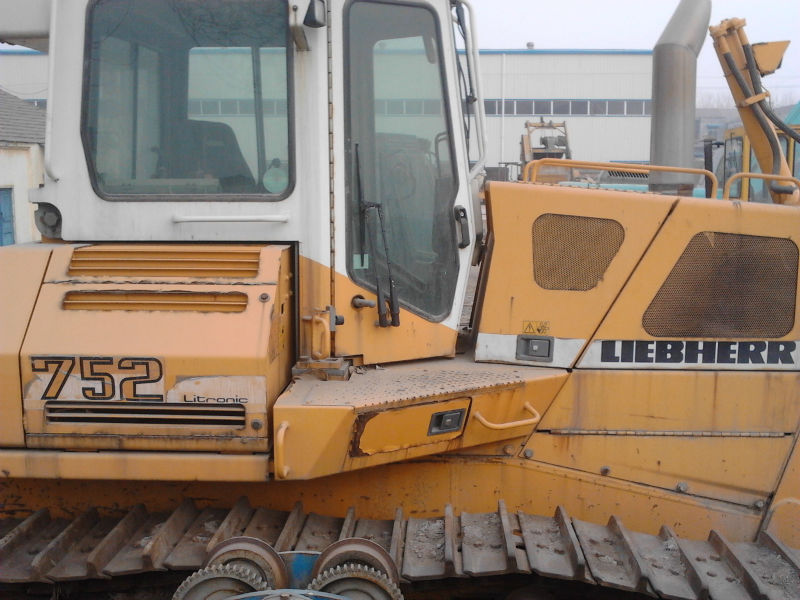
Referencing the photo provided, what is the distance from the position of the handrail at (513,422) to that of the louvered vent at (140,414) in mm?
869

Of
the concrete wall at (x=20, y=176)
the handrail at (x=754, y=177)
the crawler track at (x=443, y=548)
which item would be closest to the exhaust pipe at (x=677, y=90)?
the handrail at (x=754, y=177)

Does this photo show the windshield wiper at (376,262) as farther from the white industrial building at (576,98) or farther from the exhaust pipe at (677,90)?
the white industrial building at (576,98)

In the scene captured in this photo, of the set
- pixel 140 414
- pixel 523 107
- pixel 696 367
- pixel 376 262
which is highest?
pixel 523 107

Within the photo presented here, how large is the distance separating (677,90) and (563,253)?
2.65m

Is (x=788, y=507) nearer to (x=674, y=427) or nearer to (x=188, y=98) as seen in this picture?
(x=674, y=427)

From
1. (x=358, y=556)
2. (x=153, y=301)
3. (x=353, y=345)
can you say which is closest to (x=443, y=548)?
(x=358, y=556)

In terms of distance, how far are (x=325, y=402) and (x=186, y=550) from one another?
27.8 inches

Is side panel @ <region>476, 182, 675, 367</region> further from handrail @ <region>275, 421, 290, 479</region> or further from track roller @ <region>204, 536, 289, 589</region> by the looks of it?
track roller @ <region>204, 536, 289, 589</region>

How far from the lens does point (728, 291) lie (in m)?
3.29

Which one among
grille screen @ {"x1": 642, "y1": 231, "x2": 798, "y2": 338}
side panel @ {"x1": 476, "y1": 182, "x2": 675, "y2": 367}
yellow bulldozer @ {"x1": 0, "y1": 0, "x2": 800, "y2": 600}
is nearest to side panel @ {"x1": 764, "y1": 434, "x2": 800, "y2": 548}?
yellow bulldozer @ {"x1": 0, "y1": 0, "x2": 800, "y2": 600}

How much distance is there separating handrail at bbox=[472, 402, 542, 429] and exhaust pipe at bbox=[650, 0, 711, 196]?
2.27m

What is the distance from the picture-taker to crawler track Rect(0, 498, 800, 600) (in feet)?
9.07

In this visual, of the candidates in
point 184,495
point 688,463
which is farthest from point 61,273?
point 688,463

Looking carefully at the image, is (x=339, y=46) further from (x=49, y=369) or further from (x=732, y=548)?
(x=732, y=548)
